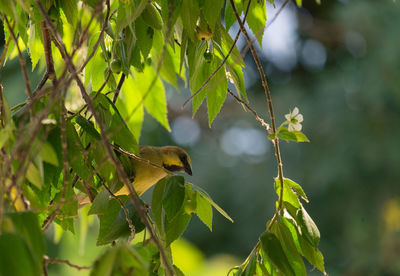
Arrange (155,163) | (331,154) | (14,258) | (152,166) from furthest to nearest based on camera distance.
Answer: (331,154), (155,163), (152,166), (14,258)

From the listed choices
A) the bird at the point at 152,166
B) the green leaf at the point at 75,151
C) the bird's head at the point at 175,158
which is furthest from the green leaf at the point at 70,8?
the bird's head at the point at 175,158

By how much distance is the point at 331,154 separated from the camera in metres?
6.67

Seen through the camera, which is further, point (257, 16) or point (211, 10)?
point (257, 16)

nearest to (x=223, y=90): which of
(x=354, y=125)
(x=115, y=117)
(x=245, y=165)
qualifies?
(x=115, y=117)

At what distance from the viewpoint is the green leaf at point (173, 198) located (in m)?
1.23

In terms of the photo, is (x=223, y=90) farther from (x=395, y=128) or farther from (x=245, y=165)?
(x=245, y=165)

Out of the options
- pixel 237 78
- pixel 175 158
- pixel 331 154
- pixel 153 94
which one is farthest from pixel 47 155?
pixel 331 154

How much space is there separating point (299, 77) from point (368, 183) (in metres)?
1.90

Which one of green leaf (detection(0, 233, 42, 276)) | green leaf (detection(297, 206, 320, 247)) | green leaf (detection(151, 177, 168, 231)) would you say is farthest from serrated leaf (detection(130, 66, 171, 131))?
green leaf (detection(0, 233, 42, 276))

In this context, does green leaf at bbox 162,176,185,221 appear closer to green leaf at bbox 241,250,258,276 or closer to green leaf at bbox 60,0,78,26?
green leaf at bbox 241,250,258,276

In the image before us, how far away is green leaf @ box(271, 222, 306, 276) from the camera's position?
1.29 m

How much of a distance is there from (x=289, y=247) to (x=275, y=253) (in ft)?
0.29

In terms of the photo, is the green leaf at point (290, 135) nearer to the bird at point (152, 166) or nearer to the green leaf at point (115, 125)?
the green leaf at point (115, 125)

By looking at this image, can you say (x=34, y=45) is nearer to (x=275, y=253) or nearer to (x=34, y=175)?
(x=34, y=175)
